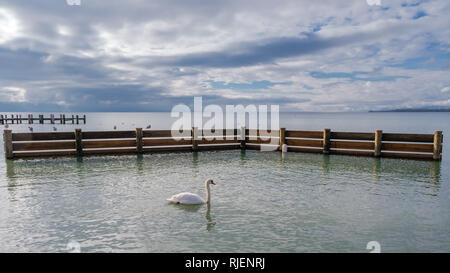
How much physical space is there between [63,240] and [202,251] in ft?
9.26

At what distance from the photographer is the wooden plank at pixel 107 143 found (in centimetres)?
1767

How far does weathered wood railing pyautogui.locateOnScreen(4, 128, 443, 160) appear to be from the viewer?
54.3 ft

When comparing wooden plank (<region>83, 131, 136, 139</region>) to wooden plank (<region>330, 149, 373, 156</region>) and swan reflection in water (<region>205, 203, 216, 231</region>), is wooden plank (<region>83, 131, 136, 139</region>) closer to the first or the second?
swan reflection in water (<region>205, 203, 216, 231</region>)

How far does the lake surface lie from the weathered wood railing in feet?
8.59

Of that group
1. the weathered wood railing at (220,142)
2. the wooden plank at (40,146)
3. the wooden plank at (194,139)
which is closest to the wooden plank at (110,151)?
the weathered wood railing at (220,142)

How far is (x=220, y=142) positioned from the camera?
20.6 metres

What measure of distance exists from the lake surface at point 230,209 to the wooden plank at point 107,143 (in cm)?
337

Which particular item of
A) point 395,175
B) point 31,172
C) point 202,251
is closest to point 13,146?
point 31,172
